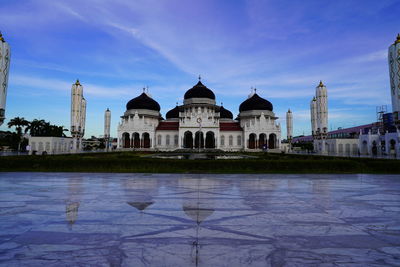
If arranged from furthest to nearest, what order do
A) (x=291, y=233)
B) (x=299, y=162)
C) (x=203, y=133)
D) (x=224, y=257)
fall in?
(x=203, y=133), (x=299, y=162), (x=291, y=233), (x=224, y=257)

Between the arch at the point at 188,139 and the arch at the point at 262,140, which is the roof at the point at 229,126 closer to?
the arch at the point at 262,140

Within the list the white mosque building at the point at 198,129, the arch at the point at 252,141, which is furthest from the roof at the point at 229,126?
the arch at the point at 252,141

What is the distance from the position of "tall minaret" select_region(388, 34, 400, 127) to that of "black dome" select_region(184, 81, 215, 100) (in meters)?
38.0

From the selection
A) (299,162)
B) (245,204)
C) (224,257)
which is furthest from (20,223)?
(299,162)

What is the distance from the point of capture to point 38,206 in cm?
598

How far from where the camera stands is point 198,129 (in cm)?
5647

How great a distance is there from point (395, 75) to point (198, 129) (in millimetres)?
35941

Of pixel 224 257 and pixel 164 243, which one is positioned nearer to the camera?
pixel 224 257

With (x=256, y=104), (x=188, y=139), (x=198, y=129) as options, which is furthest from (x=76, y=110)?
(x=256, y=104)

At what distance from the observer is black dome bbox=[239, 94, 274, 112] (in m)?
63.8

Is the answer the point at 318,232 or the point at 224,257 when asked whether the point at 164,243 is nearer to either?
the point at 224,257

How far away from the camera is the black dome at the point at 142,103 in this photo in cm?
6362

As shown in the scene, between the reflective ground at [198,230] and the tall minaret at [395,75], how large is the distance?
33.7 meters

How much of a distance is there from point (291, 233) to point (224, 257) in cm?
153
